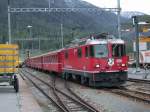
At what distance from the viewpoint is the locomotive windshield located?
28.6 m

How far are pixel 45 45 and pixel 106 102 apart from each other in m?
87.4

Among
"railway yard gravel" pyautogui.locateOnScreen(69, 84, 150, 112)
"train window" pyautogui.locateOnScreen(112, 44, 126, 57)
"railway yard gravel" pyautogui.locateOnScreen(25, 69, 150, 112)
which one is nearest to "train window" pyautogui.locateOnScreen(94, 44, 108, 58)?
"train window" pyautogui.locateOnScreen(112, 44, 126, 57)

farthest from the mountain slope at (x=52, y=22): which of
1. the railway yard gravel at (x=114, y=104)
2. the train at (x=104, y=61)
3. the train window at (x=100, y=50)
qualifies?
the railway yard gravel at (x=114, y=104)

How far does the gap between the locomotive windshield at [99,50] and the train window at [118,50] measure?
0.48 m

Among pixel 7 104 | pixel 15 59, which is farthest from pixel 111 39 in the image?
pixel 7 104

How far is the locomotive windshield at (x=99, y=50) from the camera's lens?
93.9 feet

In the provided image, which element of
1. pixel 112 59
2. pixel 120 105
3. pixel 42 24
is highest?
pixel 42 24

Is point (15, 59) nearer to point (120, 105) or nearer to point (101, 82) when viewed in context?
point (101, 82)

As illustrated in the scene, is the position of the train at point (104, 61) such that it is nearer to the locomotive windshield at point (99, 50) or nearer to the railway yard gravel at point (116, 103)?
the locomotive windshield at point (99, 50)

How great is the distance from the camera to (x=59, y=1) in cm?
10288

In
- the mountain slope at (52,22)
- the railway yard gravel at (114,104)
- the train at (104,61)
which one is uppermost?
the mountain slope at (52,22)

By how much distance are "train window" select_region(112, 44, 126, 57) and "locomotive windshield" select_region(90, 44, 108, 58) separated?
48 centimetres

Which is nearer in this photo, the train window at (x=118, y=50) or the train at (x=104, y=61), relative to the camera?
the train at (x=104, y=61)

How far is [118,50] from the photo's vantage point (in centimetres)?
2903
